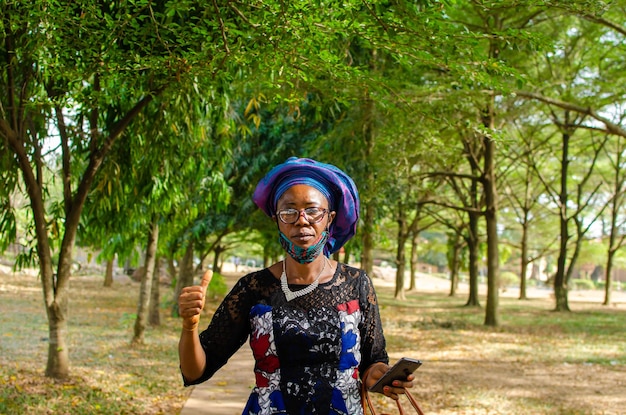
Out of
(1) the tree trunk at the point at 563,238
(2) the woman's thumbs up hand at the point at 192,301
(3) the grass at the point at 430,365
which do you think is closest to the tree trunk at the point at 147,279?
(3) the grass at the point at 430,365

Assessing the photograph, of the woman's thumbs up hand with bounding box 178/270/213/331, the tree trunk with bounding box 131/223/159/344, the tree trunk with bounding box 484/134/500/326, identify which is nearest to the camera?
the woman's thumbs up hand with bounding box 178/270/213/331

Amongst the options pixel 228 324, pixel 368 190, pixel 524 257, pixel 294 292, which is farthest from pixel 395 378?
pixel 524 257

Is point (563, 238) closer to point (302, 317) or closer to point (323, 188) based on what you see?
point (323, 188)

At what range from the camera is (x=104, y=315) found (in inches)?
695

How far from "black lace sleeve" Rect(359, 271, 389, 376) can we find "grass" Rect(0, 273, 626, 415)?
480cm

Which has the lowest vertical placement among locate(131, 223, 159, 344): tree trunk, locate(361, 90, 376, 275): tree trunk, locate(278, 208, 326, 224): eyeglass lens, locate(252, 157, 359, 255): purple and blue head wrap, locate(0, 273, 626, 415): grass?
locate(0, 273, 626, 415): grass

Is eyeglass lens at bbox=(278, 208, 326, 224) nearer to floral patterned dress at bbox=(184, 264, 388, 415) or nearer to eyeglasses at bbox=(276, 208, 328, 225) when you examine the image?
eyeglasses at bbox=(276, 208, 328, 225)

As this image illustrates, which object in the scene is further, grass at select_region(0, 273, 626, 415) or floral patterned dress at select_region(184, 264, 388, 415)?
grass at select_region(0, 273, 626, 415)

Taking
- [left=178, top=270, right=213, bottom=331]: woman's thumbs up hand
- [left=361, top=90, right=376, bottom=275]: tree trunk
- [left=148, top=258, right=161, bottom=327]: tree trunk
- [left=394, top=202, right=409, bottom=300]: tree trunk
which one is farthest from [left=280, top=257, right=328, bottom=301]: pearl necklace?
[left=394, top=202, right=409, bottom=300]: tree trunk

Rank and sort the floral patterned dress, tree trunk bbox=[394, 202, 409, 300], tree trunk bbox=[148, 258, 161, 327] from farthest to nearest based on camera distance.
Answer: tree trunk bbox=[394, 202, 409, 300], tree trunk bbox=[148, 258, 161, 327], the floral patterned dress

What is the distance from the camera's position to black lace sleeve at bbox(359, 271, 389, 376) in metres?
2.69

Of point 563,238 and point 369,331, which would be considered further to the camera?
point 563,238

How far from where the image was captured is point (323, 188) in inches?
106

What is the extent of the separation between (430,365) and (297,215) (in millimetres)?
8645
